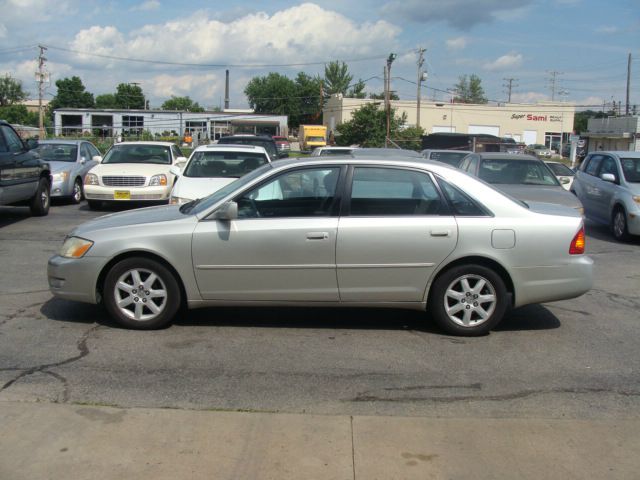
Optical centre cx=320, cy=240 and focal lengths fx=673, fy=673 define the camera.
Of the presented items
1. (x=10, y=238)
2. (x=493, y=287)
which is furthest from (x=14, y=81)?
(x=493, y=287)

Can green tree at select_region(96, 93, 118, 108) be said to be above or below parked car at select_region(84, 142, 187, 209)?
above

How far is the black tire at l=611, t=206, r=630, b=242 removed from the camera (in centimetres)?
1188

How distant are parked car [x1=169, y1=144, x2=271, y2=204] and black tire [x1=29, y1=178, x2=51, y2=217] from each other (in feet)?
9.11

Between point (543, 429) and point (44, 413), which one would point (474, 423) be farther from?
point (44, 413)

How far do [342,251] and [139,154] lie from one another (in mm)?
11230

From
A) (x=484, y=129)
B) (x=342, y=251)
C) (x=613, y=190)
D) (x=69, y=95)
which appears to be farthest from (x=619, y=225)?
(x=69, y=95)

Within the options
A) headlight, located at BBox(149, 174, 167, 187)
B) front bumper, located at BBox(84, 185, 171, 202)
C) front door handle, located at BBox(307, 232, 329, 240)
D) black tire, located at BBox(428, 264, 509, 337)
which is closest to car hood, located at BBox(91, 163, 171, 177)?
headlight, located at BBox(149, 174, 167, 187)

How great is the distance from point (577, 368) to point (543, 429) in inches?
51.9

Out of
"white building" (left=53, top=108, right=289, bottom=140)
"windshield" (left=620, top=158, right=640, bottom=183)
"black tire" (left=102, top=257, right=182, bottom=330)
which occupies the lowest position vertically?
"black tire" (left=102, top=257, right=182, bottom=330)

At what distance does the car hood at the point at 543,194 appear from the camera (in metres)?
10.7

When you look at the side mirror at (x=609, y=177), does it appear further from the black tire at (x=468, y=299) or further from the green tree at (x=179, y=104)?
the green tree at (x=179, y=104)

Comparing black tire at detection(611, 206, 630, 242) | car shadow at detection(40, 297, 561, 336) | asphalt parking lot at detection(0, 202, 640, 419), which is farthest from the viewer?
black tire at detection(611, 206, 630, 242)

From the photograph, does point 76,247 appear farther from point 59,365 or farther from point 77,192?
point 77,192

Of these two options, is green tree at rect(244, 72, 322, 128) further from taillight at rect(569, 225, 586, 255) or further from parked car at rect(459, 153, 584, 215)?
taillight at rect(569, 225, 586, 255)
